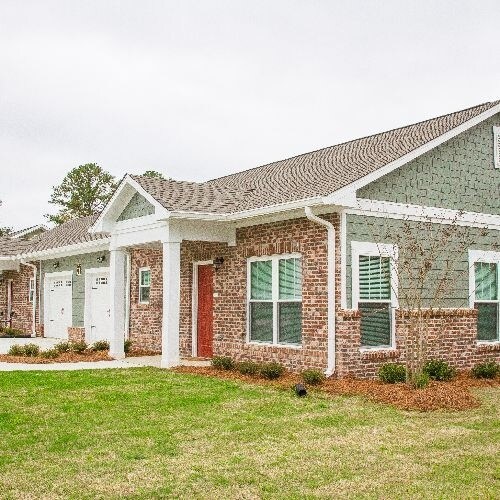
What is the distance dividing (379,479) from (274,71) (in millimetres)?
12838

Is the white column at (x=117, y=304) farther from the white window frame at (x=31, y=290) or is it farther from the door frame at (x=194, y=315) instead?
the white window frame at (x=31, y=290)

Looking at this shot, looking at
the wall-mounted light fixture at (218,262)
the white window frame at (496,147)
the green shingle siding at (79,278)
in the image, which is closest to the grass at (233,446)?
the wall-mounted light fixture at (218,262)

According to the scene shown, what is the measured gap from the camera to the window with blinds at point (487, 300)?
15016 mm

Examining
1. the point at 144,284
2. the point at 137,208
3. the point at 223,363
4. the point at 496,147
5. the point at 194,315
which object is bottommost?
the point at 223,363

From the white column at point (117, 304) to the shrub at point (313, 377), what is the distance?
626 centimetres

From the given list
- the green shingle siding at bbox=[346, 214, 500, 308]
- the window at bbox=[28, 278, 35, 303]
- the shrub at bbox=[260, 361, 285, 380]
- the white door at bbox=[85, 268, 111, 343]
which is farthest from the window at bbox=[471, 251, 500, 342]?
the window at bbox=[28, 278, 35, 303]

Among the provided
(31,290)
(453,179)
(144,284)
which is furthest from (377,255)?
(31,290)

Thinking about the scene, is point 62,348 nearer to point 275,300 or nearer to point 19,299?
point 275,300

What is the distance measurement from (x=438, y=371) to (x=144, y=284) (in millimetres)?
9447

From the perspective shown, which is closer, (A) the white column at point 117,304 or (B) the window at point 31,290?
(A) the white column at point 117,304

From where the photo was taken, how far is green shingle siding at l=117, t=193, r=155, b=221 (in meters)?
15.6

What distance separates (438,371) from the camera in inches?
504

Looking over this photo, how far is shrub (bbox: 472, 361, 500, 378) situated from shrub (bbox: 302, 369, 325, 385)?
3560 mm

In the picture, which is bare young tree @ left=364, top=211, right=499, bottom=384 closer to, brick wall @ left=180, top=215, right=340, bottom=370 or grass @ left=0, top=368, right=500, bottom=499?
brick wall @ left=180, top=215, right=340, bottom=370
